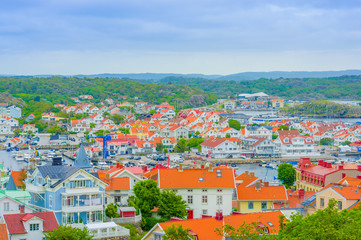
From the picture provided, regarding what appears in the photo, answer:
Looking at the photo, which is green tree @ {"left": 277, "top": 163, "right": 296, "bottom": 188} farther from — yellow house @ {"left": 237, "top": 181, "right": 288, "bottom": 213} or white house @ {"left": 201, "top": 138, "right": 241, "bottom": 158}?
white house @ {"left": 201, "top": 138, "right": 241, "bottom": 158}

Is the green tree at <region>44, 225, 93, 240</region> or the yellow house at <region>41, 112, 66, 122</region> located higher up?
the green tree at <region>44, 225, 93, 240</region>

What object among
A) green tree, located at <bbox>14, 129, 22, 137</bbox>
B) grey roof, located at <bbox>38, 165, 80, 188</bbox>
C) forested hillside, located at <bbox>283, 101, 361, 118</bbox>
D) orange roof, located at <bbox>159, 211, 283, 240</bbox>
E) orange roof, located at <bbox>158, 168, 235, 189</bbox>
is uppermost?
grey roof, located at <bbox>38, 165, 80, 188</bbox>

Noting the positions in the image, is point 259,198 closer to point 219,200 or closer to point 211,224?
point 219,200

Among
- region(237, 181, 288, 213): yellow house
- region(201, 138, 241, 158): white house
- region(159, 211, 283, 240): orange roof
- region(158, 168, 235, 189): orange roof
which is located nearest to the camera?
region(159, 211, 283, 240): orange roof

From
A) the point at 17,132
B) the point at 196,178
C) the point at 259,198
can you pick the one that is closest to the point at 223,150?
the point at 17,132

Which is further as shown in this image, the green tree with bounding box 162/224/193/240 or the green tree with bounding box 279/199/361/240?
the green tree with bounding box 162/224/193/240

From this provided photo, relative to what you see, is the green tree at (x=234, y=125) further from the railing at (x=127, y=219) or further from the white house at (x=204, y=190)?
the railing at (x=127, y=219)

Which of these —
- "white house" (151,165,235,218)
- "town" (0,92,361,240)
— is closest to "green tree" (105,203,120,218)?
"town" (0,92,361,240)
